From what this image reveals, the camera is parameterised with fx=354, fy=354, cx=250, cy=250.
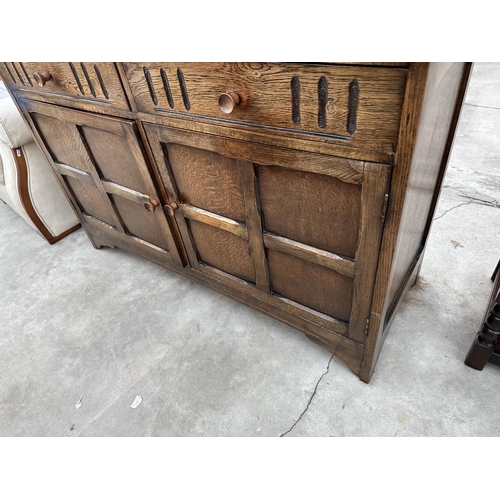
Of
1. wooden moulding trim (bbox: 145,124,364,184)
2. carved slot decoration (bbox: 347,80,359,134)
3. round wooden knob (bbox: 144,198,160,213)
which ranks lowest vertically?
round wooden knob (bbox: 144,198,160,213)

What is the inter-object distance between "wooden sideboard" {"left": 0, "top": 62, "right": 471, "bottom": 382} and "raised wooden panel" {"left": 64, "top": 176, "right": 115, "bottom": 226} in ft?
0.09

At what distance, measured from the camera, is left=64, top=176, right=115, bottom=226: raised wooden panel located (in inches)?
52.4

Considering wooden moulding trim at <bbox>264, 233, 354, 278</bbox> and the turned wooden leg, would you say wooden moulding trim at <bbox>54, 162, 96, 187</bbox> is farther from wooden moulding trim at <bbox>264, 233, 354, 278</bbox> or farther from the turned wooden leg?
the turned wooden leg

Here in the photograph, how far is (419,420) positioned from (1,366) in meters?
1.39

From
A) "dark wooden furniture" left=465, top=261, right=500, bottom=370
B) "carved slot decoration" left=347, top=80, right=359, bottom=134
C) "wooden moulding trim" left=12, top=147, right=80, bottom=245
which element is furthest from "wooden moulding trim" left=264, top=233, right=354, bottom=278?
"wooden moulding trim" left=12, top=147, right=80, bottom=245

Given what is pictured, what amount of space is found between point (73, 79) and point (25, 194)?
893 millimetres

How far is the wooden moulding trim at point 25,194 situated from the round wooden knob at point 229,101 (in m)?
1.29

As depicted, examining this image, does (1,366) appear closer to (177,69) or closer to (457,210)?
(177,69)

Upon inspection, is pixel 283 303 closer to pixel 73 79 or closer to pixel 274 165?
pixel 274 165

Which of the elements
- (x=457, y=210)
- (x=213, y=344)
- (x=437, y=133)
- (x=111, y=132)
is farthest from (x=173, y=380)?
(x=457, y=210)

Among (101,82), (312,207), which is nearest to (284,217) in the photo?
(312,207)

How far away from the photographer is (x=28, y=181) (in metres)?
1.59

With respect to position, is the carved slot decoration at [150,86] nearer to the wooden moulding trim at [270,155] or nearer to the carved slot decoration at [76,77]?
the wooden moulding trim at [270,155]

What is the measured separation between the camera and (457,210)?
1608mm
